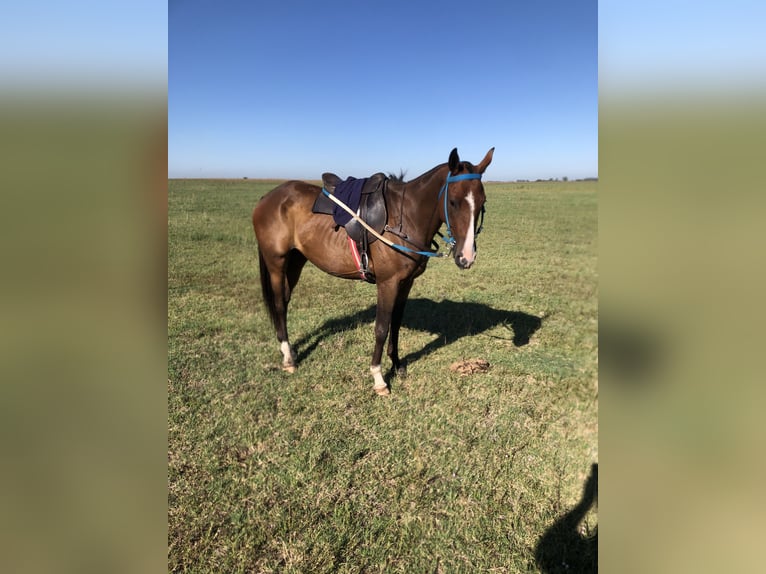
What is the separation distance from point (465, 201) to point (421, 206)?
623 mm

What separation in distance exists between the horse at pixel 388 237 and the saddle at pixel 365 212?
0.07 m

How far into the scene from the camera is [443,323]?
657cm

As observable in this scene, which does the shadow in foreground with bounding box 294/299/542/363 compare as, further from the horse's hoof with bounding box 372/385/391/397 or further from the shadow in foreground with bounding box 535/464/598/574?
the shadow in foreground with bounding box 535/464/598/574

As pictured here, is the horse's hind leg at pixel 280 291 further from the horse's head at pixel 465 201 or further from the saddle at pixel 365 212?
the horse's head at pixel 465 201

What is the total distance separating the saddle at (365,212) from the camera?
4148 millimetres

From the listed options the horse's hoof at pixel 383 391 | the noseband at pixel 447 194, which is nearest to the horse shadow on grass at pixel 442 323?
the horse's hoof at pixel 383 391

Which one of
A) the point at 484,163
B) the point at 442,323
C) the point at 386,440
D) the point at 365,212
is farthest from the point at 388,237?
the point at 442,323

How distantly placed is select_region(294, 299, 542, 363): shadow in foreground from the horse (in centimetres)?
80

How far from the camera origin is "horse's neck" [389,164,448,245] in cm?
392

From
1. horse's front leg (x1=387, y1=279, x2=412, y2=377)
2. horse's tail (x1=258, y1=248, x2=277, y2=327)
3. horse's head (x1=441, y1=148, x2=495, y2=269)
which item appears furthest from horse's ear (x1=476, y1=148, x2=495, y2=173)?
horse's tail (x1=258, y1=248, x2=277, y2=327)
